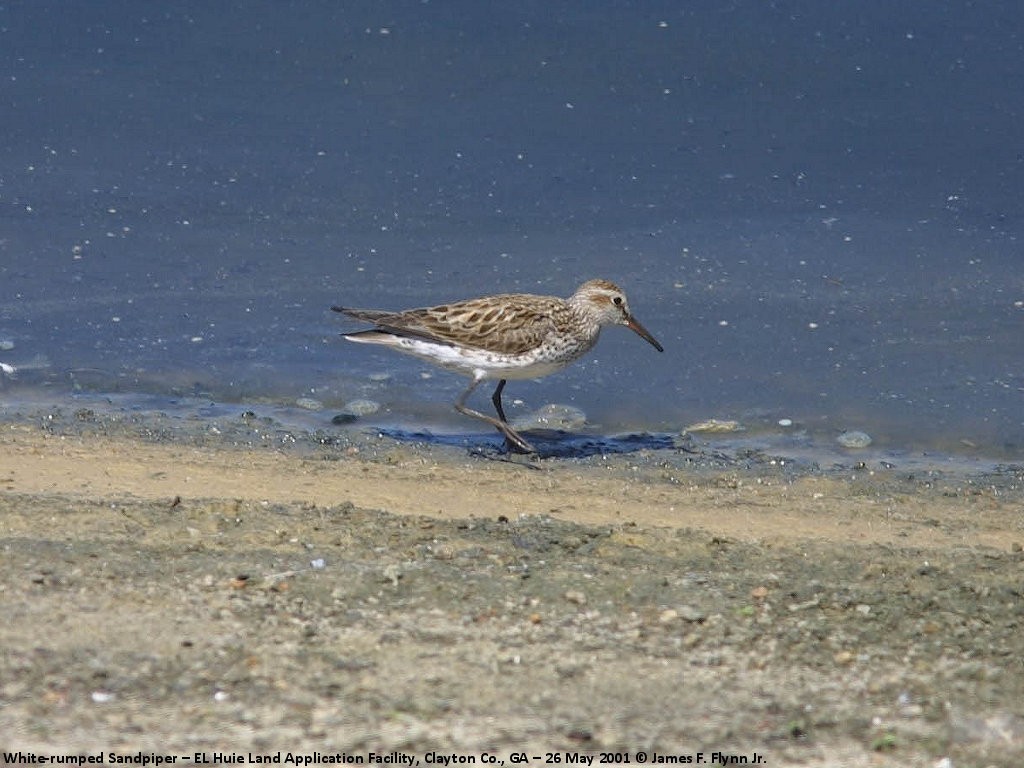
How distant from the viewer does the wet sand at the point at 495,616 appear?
20.1 feet

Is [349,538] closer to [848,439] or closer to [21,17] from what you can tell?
[848,439]

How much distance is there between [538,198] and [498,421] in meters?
3.24

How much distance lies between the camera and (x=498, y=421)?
10375mm

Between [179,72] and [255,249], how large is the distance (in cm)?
302

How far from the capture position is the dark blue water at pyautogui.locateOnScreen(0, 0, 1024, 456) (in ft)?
36.6

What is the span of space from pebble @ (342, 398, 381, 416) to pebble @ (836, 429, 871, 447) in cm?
264

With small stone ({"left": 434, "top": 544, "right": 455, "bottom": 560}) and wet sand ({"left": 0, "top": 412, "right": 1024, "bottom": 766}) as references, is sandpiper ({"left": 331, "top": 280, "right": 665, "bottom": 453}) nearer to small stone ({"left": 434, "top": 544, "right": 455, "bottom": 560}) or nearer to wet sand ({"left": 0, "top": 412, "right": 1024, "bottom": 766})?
wet sand ({"left": 0, "top": 412, "right": 1024, "bottom": 766})

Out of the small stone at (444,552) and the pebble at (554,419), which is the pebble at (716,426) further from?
the small stone at (444,552)

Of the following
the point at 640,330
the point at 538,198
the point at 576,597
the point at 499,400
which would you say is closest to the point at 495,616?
the point at 576,597

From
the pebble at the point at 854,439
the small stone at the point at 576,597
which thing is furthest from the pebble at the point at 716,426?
the small stone at the point at 576,597

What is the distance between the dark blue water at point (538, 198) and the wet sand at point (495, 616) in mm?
1673

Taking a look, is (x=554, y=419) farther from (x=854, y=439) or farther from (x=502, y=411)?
(x=854, y=439)

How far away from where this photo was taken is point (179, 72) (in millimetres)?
15008

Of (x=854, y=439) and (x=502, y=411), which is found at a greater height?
(x=854, y=439)
